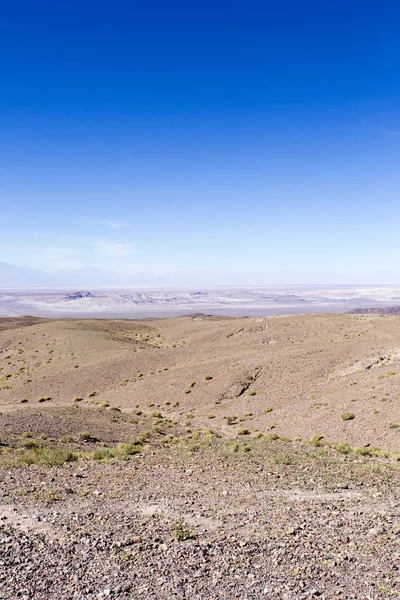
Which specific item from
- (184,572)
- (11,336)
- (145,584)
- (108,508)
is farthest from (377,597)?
(11,336)

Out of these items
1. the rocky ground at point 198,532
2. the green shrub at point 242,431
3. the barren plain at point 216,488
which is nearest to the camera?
the rocky ground at point 198,532

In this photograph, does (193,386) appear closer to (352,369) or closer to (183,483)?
(352,369)

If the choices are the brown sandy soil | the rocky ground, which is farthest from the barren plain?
the brown sandy soil

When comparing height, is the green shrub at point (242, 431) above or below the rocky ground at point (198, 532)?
below

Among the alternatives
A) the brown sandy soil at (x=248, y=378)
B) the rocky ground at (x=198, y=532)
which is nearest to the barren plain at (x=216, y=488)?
the rocky ground at (x=198, y=532)

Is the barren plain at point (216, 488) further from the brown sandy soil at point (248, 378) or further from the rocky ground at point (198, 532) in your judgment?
the brown sandy soil at point (248, 378)

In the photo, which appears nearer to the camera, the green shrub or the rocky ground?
the rocky ground

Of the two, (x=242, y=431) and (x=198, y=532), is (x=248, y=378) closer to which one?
(x=242, y=431)

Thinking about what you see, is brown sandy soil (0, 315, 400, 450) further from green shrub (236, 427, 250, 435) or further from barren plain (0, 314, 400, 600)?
green shrub (236, 427, 250, 435)

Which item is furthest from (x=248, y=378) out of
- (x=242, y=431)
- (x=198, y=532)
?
(x=198, y=532)
